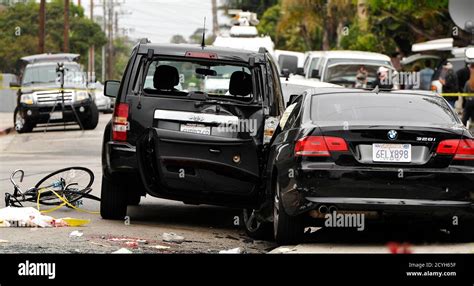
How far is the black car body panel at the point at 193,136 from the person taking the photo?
12391mm

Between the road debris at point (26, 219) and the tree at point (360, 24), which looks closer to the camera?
the road debris at point (26, 219)

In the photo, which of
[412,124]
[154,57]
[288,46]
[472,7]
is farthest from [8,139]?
[288,46]

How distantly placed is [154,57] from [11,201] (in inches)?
93.9

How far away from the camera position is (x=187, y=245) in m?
11.7

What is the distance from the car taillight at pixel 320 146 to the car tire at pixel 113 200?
3.08 metres

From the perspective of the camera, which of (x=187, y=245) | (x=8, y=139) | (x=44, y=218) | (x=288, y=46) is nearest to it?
(x=187, y=245)

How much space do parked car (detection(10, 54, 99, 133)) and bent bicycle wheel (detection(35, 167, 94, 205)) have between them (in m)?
18.0

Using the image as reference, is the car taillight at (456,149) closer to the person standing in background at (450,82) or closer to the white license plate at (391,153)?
the white license plate at (391,153)

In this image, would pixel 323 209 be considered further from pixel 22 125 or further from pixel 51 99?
pixel 51 99

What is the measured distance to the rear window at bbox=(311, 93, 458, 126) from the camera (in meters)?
10.9

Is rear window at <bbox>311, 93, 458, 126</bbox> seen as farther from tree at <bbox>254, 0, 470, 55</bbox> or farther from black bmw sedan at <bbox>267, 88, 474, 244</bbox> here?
tree at <bbox>254, 0, 470, 55</bbox>

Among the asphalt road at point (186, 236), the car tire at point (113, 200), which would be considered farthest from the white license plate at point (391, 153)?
the car tire at point (113, 200)
